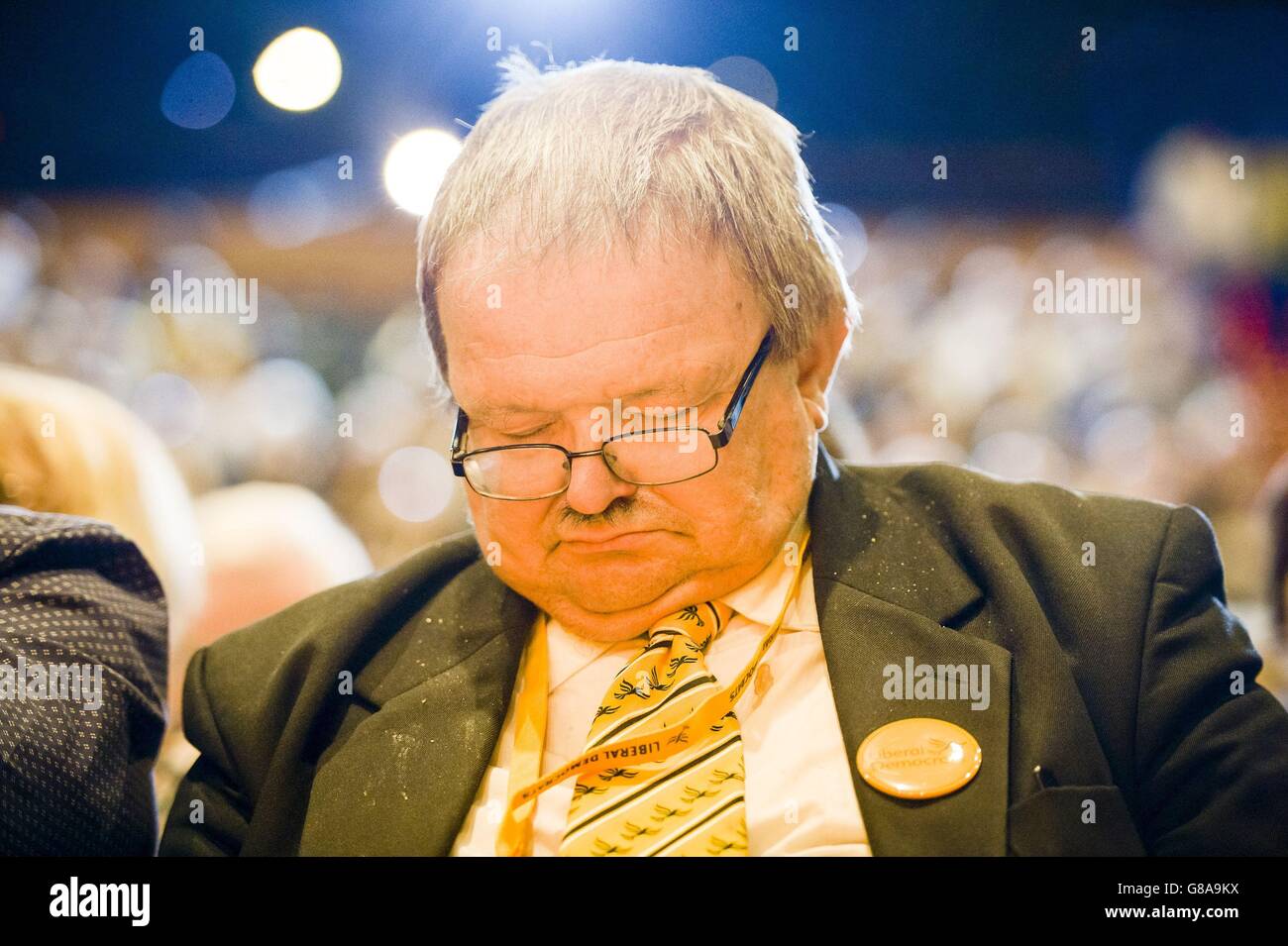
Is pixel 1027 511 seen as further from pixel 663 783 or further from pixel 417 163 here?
pixel 417 163

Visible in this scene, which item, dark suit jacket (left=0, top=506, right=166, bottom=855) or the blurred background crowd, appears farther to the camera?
the blurred background crowd

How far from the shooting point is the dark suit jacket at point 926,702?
155 centimetres

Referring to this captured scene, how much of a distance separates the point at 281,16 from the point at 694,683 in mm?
1504

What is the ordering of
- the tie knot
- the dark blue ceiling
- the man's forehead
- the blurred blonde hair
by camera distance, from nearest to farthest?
the man's forehead, the tie knot, the dark blue ceiling, the blurred blonde hair

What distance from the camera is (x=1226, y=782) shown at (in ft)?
5.10

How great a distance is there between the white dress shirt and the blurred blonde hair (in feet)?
2.88

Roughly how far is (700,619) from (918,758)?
1.34 ft

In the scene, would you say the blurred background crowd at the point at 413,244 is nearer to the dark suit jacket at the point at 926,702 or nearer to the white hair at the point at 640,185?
the white hair at the point at 640,185

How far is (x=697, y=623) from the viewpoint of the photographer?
5.78ft

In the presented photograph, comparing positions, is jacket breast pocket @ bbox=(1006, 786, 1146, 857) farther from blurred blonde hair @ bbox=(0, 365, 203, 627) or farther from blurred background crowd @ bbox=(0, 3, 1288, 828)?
blurred blonde hair @ bbox=(0, 365, 203, 627)

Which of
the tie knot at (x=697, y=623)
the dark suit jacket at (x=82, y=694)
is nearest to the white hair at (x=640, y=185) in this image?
the tie knot at (x=697, y=623)

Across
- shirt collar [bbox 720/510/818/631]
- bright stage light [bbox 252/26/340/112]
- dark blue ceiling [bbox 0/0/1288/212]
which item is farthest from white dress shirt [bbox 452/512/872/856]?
bright stage light [bbox 252/26/340/112]

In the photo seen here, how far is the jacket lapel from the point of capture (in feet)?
4.99

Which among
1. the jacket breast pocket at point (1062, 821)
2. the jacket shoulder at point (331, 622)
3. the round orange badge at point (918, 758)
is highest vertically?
the jacket shoulder at point (331, 622)
